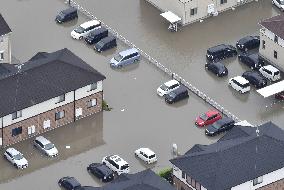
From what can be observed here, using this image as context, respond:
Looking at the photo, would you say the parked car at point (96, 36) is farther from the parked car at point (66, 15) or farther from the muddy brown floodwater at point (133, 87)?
the parked car at point (66, 15)

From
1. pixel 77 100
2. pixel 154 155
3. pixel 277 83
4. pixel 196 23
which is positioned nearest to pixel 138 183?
pixel 154 155

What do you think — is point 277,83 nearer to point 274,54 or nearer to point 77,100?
point 274,54

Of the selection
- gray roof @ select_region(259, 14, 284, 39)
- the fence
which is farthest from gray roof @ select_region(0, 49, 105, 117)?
gray roof @ select_region(259, 14, 284, 39)

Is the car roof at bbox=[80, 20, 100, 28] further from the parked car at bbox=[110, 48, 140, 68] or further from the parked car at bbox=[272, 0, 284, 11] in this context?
the parked car at bbox=[272, 0, 284, 11]

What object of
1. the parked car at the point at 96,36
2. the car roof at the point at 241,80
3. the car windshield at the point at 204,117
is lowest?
the car windshield at the point at 204,117

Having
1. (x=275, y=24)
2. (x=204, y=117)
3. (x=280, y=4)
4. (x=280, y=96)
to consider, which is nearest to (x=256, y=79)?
(x=280, y=96)

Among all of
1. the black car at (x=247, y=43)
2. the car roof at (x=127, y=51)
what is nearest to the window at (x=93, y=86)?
the car roof at (x=127, y=51)
